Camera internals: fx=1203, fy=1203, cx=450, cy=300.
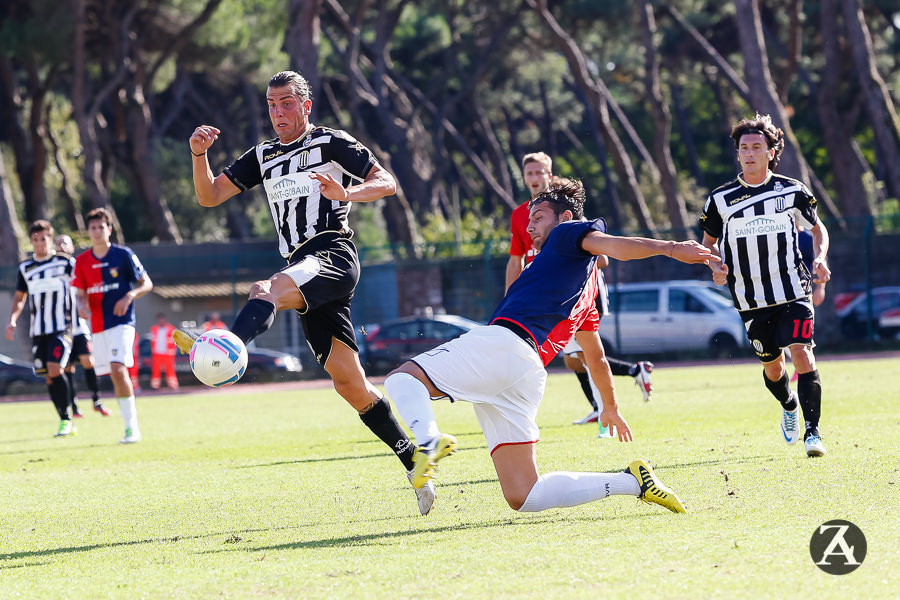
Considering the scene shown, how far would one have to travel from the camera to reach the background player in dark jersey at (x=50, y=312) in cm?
1274

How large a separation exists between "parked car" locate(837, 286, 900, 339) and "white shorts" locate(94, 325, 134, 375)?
18.4m

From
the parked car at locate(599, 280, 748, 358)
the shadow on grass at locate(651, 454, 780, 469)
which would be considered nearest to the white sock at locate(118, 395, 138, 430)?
the shadow on grass at locate(651, 454, 780, 469)

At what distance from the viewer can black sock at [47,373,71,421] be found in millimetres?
12664

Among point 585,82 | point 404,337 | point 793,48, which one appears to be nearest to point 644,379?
point 404,337

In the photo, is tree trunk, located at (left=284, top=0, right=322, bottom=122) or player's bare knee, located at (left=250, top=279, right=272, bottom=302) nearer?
player's bare knee, located at (left=250, top=279, right=272, bottom=302)

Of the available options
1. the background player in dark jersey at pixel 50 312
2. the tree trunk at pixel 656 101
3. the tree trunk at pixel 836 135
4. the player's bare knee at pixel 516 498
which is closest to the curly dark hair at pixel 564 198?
the player's bare knee at pixel 516 498

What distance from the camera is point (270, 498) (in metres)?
A: 6.79

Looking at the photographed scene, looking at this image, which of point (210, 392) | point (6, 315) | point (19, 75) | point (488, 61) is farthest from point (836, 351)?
point (19, 75)

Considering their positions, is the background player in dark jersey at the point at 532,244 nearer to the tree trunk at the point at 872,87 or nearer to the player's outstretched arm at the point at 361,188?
the player's outstretched arm at the point at 361,188

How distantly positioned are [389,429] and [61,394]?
750cm

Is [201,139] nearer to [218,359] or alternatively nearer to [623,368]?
[218,359]

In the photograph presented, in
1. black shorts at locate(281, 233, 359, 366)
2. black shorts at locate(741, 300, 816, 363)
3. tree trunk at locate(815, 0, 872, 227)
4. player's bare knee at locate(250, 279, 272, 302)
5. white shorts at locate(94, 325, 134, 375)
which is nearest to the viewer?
player's bare knee at locate(250, 279, 272, 302)

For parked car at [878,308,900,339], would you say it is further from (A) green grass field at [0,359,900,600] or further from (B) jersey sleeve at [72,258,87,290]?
(B) jersey sleeve at [72,258,87,290]

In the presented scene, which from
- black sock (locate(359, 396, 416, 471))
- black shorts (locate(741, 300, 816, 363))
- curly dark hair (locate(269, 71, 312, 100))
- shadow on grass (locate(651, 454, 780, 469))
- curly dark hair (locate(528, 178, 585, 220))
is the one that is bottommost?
shadow on grass (locate(651, 454, 780, 469))
